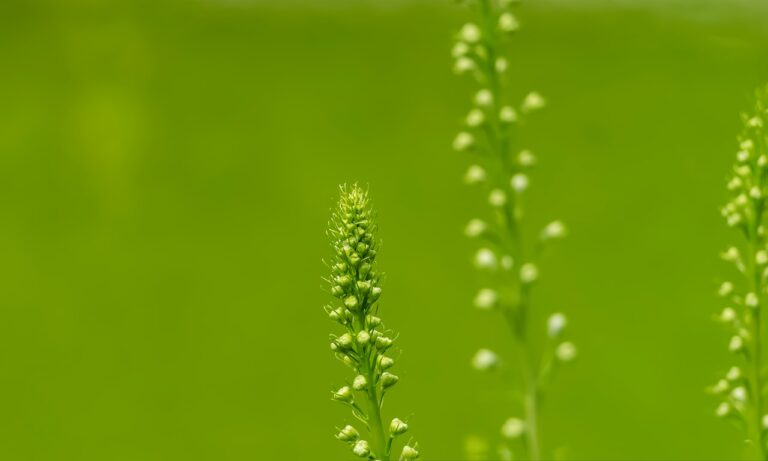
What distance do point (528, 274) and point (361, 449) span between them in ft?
0.46

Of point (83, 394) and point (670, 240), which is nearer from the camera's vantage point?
point (83, 394)

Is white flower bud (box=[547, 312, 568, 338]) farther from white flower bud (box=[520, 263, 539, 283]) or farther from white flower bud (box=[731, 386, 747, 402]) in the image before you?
white flower bud (box=[731, 386, 747, 402])

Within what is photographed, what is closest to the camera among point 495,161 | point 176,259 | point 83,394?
point 495,161

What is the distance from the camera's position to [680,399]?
1.83m

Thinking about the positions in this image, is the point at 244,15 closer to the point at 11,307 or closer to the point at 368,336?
the point at 11,307

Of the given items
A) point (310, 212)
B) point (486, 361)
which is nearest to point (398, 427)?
point (486, 361)

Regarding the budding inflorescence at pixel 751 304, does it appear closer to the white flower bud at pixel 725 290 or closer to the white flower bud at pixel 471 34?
the white flower bud at pixel 725 290

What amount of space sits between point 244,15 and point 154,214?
447 millimetres

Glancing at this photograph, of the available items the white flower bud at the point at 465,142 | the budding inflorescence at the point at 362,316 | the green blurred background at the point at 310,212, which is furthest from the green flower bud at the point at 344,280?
the green blurred background at the point at 310,212

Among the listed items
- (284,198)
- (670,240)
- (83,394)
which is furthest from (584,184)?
(83,394)

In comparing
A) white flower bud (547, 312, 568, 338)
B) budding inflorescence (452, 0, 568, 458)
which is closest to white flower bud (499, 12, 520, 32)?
budding inflorescence (452, 0, 568, 458)

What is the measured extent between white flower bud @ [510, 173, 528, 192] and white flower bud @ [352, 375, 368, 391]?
5.3 inches

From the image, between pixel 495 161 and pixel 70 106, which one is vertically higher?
pixel 70 106

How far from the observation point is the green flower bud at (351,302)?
47 cm
